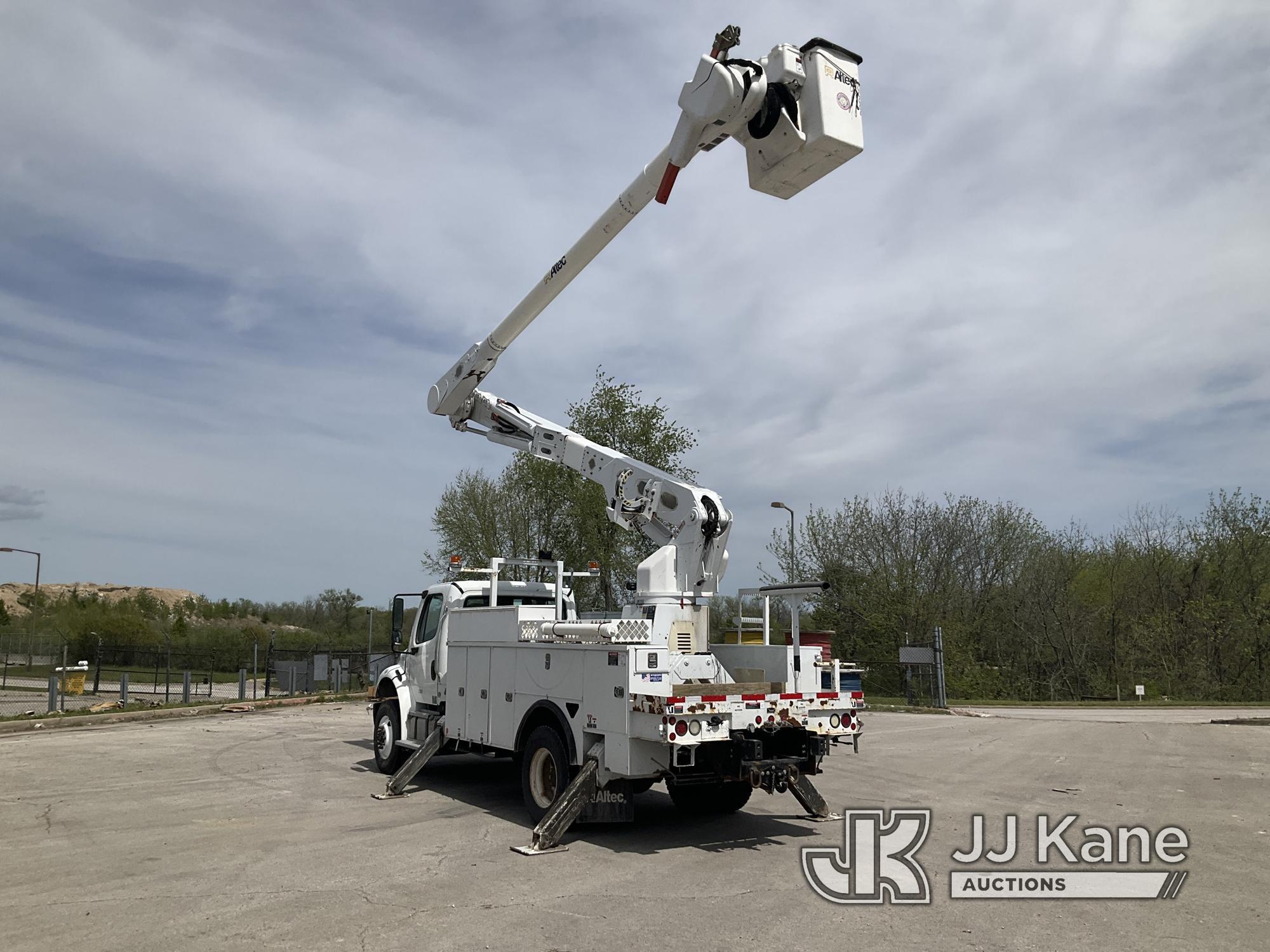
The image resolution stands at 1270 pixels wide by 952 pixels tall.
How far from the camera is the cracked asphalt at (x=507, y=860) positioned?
5980mm

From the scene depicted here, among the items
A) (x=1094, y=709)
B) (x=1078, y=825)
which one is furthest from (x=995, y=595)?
(x=1078, y=825)

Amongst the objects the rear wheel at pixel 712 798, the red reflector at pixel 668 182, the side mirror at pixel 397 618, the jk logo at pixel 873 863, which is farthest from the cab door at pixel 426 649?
the red reflector at pixel 668 182

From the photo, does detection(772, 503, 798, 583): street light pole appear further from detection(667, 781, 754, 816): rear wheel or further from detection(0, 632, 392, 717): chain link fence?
detection(667, 781, 754, 816): rear wheel

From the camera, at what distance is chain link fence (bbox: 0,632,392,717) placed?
90.7 feet

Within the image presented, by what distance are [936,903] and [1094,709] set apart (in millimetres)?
25256

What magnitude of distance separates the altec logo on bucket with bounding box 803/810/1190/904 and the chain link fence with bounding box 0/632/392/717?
685 inches

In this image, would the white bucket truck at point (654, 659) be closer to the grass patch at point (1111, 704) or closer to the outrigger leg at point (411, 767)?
the outrigger leg at point (411, 767)

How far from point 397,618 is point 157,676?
29422 mm

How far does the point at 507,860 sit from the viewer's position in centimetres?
800

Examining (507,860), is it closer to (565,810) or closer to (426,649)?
(565,810)

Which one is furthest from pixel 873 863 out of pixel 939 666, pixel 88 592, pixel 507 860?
pixel 88 592

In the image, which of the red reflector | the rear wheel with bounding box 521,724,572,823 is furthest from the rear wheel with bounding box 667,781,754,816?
the red reflector

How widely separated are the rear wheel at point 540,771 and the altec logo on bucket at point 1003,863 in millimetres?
2553

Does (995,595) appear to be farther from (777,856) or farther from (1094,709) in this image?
(777,856)
